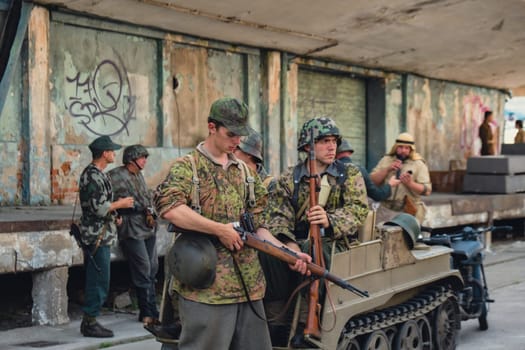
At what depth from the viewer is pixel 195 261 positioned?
4.25 metres

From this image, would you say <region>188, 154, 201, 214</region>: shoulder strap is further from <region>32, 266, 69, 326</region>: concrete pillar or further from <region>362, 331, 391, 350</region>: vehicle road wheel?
<region>32, 266, 69, 326</region>: concrete pillar

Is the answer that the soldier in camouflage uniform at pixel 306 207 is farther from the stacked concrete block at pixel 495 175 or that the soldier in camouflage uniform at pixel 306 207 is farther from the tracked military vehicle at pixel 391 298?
the stacked concrete block at pixel 495 175

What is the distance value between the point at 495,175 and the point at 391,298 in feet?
38.0

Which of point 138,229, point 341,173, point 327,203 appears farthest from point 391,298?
point 138,229

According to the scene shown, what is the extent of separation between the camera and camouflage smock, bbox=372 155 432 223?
369 inches

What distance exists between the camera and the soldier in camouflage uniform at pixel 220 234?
4328 millimetres

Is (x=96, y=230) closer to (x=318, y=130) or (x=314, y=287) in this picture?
(x=318, y=130)

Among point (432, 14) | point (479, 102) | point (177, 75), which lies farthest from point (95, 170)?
point (479, 102)

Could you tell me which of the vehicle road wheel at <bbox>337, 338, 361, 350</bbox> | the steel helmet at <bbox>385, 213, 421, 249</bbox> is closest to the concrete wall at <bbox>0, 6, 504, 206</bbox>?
the steel helmet at <bbox>385, 213, 421, 249</bbox>

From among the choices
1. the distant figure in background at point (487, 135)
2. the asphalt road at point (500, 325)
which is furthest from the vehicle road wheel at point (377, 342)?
the distant figure in background at point (487, 135)

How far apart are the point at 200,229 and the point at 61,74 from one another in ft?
24.4

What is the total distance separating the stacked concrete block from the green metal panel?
2397mm

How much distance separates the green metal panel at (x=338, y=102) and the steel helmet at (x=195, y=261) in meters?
11.6

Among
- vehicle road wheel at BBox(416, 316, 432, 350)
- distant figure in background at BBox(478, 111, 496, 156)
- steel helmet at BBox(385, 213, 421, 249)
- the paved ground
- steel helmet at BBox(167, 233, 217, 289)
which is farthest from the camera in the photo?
distant figure in background at BBox(478, 111, 496, 156)
